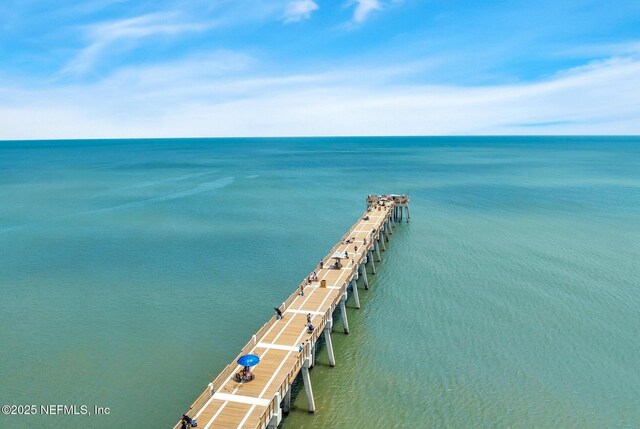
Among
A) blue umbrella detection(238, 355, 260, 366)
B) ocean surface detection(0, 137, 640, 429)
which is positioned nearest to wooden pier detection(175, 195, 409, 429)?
blue umbrella detection(238, 355, 260, 366)

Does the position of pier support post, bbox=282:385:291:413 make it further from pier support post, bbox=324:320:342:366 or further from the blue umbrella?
pier support post, bbox=324:320:342:366

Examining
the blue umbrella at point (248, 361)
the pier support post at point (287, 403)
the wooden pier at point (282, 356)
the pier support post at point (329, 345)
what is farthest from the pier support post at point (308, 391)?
the pier support post at point (329, 345)

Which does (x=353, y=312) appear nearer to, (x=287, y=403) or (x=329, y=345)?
(x=329, y=345)

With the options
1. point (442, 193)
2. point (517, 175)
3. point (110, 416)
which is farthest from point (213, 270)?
point (517, 175)

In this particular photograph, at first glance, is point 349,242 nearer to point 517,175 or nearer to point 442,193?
point 442,193

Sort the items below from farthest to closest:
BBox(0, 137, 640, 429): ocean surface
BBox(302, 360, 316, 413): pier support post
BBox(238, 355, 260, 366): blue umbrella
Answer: BBox(0, 137, 640, 429): ocean surface → BBox(302, 360, 316, 413): pier support post → BBox(238, 355, 260, 366): blue umbrella

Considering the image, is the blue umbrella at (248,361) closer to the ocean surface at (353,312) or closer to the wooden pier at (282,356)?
the wooden pier at (282,356)
